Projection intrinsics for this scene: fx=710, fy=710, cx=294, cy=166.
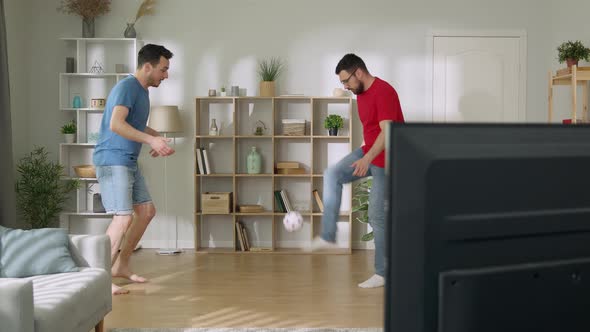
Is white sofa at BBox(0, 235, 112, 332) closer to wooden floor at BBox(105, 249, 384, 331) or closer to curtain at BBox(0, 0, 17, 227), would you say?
wooden floor at BBox(105, 249, 384, 331)

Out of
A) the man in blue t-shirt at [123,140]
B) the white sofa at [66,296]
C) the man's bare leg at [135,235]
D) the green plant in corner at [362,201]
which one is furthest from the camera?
the green plant in corner at [362,201]

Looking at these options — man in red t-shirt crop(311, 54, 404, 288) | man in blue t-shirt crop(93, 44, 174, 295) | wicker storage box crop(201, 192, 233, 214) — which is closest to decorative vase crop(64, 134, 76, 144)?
wicker storage box crop(201, 192, 233, 214)

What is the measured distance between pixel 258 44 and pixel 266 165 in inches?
47.5

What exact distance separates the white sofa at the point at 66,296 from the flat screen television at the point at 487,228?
2.05 m

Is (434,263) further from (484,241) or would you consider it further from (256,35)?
(256,35)

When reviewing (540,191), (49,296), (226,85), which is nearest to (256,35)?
(226,85)

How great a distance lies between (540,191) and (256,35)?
20.8 feet

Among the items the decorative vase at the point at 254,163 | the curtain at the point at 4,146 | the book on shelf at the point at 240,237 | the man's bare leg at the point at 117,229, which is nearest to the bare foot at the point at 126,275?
the man's bare leg at the point at 117,229

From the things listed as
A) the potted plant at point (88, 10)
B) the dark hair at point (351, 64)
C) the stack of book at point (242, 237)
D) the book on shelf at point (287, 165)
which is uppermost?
the potted plant at point (88, 10)

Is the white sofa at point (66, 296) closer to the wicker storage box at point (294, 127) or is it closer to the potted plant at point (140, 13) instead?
the wicker storage box at point (294, 127)

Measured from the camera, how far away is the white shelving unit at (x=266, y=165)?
7.05 m

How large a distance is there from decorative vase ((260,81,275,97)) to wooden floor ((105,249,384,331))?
154 centimetres

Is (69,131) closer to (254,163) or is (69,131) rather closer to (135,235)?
(254,163)

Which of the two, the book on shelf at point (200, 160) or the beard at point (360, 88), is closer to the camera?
the beard at point (360, 88)
